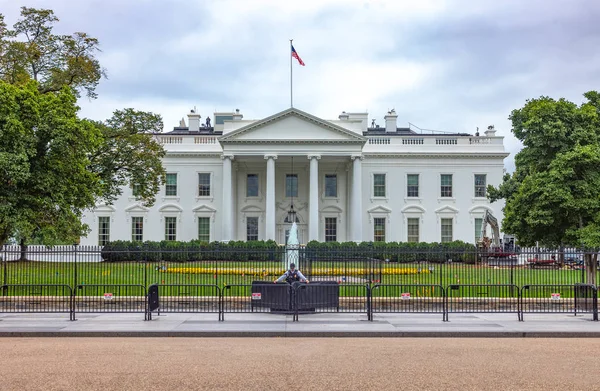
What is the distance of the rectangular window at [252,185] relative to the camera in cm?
5462

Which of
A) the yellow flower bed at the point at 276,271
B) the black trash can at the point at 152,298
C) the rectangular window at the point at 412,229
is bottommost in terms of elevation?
the black trash can at the point at 152,298

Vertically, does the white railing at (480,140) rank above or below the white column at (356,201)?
above

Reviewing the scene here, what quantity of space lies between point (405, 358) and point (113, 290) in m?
12.8

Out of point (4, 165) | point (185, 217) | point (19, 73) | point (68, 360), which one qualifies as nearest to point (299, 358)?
point (68, 360)

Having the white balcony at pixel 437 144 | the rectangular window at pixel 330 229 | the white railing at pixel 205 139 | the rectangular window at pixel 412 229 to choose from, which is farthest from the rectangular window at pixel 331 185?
the white railing at pixel 205 139

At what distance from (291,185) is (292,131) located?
6.71m

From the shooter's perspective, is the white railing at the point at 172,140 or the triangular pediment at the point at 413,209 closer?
the triangular pediment at the point at 413,209

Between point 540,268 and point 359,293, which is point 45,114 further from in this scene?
point 540,268

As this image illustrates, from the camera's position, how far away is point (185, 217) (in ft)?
177

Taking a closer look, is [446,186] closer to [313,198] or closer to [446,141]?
[446,141]

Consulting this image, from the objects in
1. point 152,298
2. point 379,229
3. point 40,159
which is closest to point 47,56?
point 40,159

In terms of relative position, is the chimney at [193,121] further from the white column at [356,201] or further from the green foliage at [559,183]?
the green foliage at [559,183]

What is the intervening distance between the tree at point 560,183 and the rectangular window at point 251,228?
3117cm

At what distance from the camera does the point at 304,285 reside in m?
16.1
